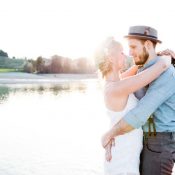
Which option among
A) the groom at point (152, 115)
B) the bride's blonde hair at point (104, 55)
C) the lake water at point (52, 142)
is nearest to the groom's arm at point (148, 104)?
the groom at point (152, 115)

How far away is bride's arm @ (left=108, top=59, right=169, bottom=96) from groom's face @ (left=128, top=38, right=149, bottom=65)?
11 centimetres

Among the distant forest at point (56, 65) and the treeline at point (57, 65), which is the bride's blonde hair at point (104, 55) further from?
the treeline at point (57, 65)

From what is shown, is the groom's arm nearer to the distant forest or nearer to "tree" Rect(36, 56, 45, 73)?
the distant forest

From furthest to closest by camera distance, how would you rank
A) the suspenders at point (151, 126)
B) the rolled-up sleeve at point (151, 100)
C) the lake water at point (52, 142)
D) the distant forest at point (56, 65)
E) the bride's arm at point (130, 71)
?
the distant forest at point (56, 65), the lake water at point (52, 142), the bride's arm at point (130, 71), the suspenders at point (151, 126), the rolled-up sleeve at point (151, 100)

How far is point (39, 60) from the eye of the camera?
5659 centimetres

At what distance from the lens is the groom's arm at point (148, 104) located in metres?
2.31

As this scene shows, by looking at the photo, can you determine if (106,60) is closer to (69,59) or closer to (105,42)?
(105,42)

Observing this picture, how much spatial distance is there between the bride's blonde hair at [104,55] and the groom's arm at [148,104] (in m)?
0.24

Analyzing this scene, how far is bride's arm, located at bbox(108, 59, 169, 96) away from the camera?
232 centimetres

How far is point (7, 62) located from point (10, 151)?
69.0m

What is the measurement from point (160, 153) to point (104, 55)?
0.58m

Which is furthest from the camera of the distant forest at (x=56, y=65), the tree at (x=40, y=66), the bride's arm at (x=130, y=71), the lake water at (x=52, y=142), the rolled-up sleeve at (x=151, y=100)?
the distant forest at (x=56, y=65)

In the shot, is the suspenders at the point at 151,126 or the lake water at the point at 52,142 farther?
the lake water at the point at 52,142

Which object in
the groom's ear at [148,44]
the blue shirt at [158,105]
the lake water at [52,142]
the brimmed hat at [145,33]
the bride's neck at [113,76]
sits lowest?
the lake water at [52,142]
